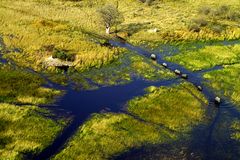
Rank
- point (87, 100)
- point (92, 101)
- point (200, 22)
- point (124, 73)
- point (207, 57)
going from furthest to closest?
1. point (200, 22)
2. point (207, 57)
3. point (124, 73)
4. point (87, 100)
5. point (92, 101)

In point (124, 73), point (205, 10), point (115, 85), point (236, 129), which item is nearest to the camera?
point (236, 129)

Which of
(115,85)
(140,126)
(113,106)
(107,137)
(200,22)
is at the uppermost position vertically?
(200,22)

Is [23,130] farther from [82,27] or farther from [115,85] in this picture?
[82,27]

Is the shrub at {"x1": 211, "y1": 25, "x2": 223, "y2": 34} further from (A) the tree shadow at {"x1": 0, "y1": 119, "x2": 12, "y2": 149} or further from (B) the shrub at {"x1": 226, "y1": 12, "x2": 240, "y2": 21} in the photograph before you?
(A) the tree shadow at {"x1": 0, "y1": 119, "x2": 12, "y2": 149}

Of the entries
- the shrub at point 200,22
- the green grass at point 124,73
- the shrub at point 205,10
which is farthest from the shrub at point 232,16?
the green grass at point 124,73

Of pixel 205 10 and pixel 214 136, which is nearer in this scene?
pixel 214 136

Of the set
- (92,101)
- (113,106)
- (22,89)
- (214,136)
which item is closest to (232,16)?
(214,136)

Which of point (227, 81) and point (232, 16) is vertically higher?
point (232, 16)
